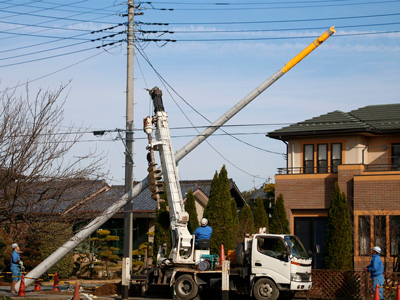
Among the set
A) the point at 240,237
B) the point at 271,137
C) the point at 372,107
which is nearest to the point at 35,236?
the point at 240,237

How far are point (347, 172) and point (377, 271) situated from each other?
11.8 m

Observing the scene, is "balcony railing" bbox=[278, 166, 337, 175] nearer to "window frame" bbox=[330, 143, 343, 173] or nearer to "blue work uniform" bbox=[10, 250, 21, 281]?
"window frame" bbox=[330, 143, 343, 173]

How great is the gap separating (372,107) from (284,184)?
7.93 meters

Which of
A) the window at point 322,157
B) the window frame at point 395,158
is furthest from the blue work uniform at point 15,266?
the window frame at point 395,158

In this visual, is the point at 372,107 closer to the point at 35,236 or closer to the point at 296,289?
the point at 296,289

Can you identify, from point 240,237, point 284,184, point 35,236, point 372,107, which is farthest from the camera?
point 372,107

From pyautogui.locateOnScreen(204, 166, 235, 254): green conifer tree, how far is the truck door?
628 cm

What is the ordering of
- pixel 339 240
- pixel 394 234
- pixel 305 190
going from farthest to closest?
pixel 305 190 < pixel 394 234 < pixel 339 240

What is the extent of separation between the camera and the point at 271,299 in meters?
21.5

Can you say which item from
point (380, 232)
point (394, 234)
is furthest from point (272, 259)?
point (394, 234)

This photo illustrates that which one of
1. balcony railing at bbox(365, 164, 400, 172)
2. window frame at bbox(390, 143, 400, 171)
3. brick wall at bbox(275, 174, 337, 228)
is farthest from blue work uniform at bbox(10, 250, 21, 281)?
window frame at bbox(390, 143, 400, 171)

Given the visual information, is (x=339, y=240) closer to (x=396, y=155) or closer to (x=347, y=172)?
(x=347, y=172)

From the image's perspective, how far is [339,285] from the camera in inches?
933

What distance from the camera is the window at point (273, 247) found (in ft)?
71.5
